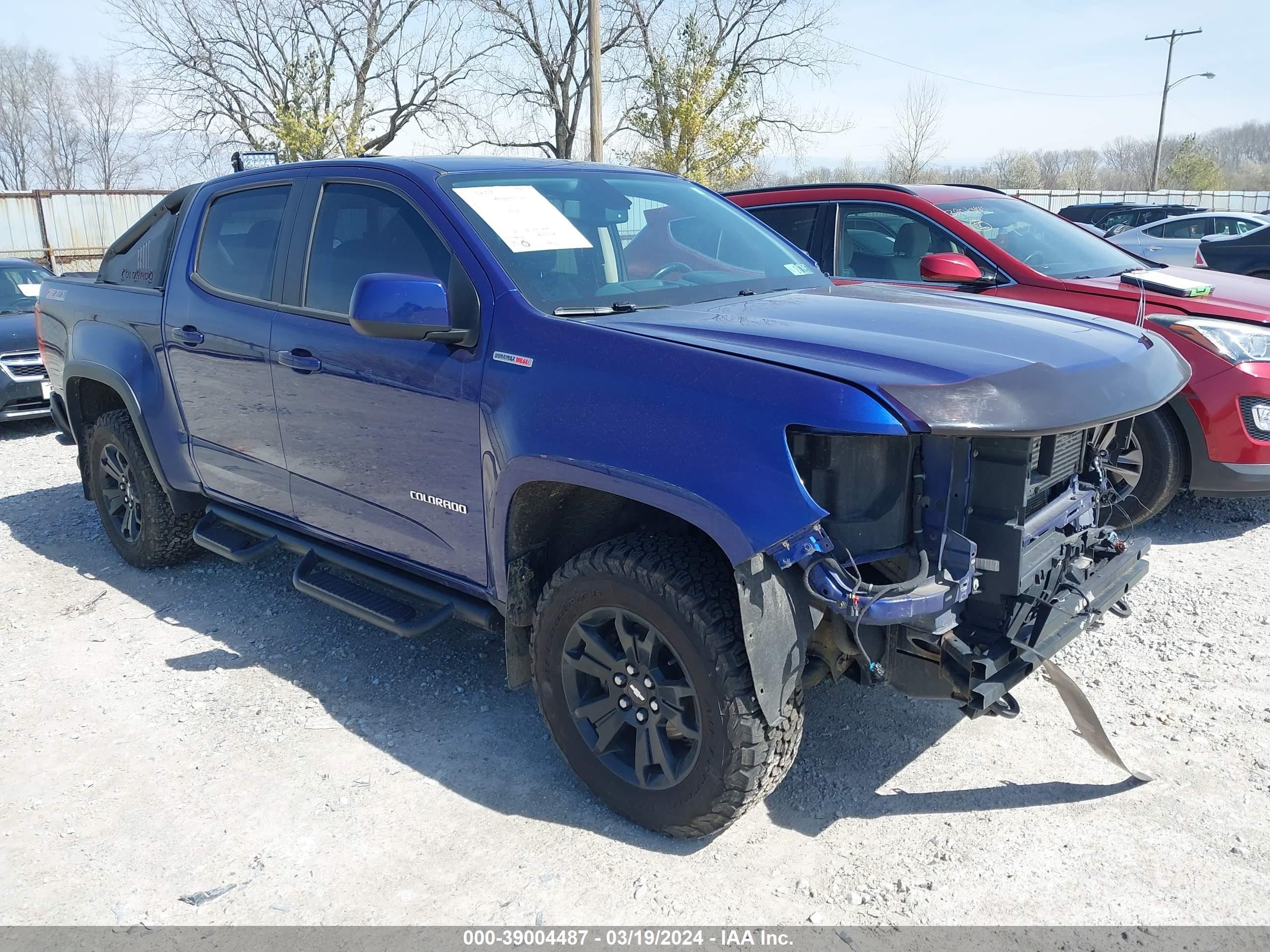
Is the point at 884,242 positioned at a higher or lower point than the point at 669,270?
lower

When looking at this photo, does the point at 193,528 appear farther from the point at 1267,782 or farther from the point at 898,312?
the point at 1267,782

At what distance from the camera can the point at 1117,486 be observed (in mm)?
4656

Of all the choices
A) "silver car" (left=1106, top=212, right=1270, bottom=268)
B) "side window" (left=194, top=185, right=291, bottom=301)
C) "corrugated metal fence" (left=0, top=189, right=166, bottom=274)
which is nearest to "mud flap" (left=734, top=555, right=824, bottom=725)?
"side window" (left=194, top=185, right=291, bottom=301)

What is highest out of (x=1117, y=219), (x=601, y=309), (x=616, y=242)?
(x=616, y=242)

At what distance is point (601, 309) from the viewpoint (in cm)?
305

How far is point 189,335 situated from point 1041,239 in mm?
4726

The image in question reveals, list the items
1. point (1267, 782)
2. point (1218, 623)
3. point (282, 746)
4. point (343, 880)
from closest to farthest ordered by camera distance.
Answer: point (343, 880) → point (1267, 782) → point (282, 746) → point (1218, 623)

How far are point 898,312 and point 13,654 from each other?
13.2ft

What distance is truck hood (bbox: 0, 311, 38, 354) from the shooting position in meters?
8.70

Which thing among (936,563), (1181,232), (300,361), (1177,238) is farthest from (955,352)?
(1181,232)

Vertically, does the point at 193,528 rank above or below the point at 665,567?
below

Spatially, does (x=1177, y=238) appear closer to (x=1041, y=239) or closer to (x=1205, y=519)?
(x=1041, y=239)

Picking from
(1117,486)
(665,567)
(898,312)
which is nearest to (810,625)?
(665,567)

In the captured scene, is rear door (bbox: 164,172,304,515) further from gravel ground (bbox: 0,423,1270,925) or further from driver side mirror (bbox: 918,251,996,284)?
driver side mirror (bbox: 918,251,996,284)
